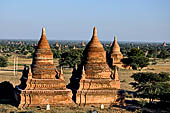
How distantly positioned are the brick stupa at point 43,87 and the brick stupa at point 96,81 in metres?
1.19

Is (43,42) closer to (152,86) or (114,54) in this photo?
(152,86)

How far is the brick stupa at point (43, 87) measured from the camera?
21438 mm

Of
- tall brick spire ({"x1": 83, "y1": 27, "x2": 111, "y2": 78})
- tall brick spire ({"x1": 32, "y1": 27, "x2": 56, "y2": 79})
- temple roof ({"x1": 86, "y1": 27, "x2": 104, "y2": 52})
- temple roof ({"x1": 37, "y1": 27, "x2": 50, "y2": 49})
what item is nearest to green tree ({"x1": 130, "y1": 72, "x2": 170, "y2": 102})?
tall brick spire ({"x1": 83, "y1": 27, "x2": 111, "y2": 78})

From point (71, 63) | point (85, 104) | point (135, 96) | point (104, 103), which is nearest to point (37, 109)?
point (85, 104)

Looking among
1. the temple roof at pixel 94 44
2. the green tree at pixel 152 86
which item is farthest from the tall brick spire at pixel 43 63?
the green tree at pixel 152 86

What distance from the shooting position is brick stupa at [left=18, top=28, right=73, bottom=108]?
21.4 meters

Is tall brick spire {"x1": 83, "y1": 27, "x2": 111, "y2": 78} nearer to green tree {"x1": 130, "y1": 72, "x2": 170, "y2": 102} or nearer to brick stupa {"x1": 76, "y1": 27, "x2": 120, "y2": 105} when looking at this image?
brick stupa {"x1": 76, "y1": 27, "x2": 120, "y2": 105}

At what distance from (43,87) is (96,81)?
12.3 feet

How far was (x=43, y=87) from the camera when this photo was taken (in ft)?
71.4

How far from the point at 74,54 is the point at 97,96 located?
3394cm

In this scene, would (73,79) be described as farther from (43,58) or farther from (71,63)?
(71,63)

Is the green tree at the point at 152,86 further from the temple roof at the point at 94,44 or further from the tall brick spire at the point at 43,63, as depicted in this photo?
the tall brick spire at the point at 43,63

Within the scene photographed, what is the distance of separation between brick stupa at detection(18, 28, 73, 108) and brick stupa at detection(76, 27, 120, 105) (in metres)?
1.19

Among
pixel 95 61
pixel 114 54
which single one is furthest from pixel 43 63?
pixel 114 54
